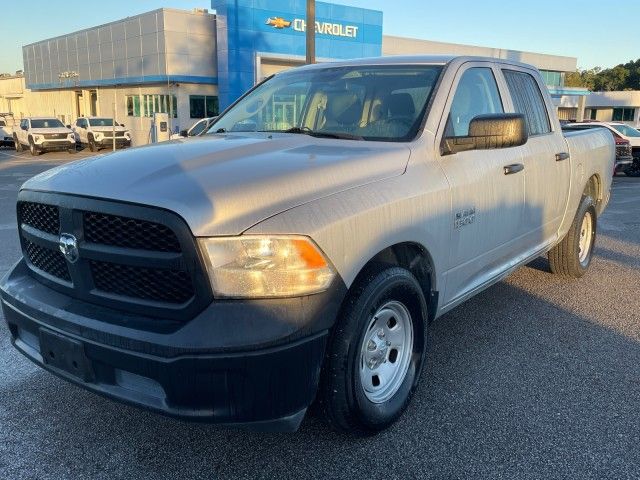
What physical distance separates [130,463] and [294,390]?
978mm

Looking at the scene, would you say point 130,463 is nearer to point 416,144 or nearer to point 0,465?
point 0,465

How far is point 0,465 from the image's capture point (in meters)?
2.80

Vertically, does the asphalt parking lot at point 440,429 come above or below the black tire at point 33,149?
above

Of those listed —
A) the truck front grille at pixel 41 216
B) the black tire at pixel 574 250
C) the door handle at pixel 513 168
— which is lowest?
the black tire at pixel 574 250

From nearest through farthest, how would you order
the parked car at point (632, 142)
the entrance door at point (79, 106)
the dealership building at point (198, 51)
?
the parked car at point (632, 142) → the dealership building at point (198, 51) → the entrance door at point (79, 106)

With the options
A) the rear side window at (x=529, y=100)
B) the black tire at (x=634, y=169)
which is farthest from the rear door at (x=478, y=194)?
the black tire at (x=634, y=169)

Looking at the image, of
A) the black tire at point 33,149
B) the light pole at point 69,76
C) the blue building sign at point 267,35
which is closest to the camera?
the black tire at point 33,149

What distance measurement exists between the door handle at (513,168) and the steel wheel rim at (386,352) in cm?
138

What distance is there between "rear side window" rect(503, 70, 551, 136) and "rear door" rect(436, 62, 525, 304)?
29cm

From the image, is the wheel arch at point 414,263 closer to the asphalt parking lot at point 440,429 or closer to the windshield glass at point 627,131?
the asphalt parking lot at point 440,429

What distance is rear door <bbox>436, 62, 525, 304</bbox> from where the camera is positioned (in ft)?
11.4

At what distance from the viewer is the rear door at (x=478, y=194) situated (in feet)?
→ 11.4

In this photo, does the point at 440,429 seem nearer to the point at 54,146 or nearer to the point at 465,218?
the point at 465,218

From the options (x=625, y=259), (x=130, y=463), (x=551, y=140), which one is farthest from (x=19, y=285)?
(x=625, y=259)
